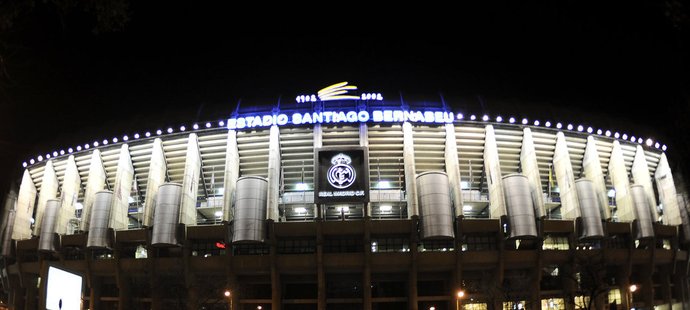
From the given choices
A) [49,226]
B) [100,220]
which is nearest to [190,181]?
[100,220]

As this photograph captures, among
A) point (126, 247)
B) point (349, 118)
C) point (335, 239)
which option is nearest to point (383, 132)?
point (349, 118)

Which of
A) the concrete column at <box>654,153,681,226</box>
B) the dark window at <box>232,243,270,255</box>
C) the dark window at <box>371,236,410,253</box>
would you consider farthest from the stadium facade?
the concrete column at <box>654,153,681,226</box>

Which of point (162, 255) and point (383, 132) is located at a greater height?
point (383, 132)

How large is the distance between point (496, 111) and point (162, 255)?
39.2 m

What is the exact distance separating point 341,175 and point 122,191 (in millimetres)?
24810

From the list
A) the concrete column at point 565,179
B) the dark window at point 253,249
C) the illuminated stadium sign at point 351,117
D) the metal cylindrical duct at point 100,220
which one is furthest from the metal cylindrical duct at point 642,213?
the metal cylindrical duct at point 100,220

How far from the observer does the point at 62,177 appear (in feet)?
212

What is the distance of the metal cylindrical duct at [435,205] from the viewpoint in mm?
47844

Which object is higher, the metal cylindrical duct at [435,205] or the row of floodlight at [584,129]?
the row of floodlight at [584,129]

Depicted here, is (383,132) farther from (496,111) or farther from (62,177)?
(62,177)

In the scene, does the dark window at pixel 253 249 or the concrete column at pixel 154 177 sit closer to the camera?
the dark window at pixel 253 249

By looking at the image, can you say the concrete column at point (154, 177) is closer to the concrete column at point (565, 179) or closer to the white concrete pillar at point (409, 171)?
the white concrete pillar at point (409, 171)

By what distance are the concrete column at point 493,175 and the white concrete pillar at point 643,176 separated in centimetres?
1913

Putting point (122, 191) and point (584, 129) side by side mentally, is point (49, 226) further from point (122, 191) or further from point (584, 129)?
point (584, 129)
